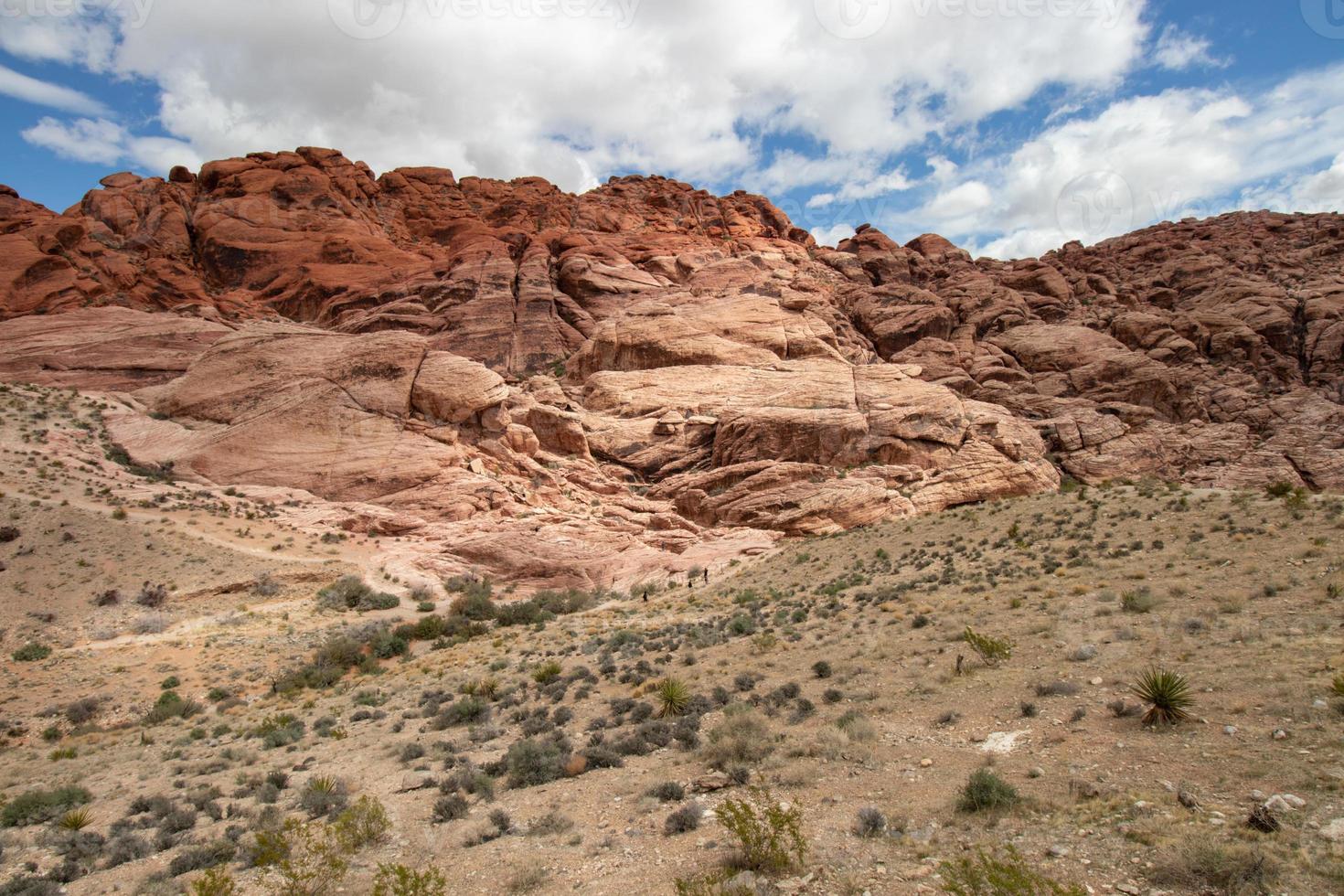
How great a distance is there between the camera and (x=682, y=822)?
24.4ft

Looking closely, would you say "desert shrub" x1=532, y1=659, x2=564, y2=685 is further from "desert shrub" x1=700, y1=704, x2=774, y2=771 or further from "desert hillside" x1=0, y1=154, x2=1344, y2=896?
"desert shrub" x1=700, y1=704, x2=774, y2=771

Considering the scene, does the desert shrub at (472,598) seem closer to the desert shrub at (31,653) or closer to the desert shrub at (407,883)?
the desert shrub at (31,653)

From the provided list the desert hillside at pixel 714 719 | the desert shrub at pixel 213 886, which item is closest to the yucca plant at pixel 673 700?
the desert hillside at pixel 714 719

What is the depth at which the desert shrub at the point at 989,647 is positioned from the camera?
1122cm

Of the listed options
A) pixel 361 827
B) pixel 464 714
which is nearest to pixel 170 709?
pixel 464 714

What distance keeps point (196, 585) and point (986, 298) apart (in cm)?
5965

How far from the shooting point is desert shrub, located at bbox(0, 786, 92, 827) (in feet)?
33.8

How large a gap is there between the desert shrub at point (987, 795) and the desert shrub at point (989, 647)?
4.81m

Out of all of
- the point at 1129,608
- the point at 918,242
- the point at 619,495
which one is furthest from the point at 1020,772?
the point at 918,242

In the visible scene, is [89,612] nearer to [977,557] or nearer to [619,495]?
[619,495]

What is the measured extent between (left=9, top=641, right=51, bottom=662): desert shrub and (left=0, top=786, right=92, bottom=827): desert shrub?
32.5 ft

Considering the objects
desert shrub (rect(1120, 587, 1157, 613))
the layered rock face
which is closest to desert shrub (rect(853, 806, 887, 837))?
desert shrub (rect(1120, 587, 1157, 613))

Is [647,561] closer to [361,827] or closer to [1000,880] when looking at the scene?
[361,827]

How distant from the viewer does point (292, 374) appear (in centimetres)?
3681
